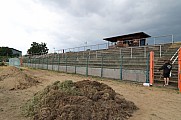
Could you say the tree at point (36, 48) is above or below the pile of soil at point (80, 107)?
above

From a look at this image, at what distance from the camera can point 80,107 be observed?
4633 millimetres

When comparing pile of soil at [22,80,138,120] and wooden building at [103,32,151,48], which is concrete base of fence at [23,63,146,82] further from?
wooden building at [103,32,151,48]

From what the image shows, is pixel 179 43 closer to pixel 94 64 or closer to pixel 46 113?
pixel 94 64

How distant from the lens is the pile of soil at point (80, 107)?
450cm

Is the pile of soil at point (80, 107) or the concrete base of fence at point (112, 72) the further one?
the concrete base of fence at point (112, 72)

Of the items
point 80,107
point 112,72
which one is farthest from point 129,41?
point 80,107

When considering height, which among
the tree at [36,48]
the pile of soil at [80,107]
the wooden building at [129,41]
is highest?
the tree at [36,48]

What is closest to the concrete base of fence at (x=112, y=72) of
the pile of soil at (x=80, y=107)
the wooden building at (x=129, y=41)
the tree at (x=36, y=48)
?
the pile of soil at (x=80, y=107)

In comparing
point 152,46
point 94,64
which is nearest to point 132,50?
point 152,46

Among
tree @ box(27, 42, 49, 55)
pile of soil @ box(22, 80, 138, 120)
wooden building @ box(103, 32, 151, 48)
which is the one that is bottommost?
pile of soil @ box(22, 80, 138, 120)

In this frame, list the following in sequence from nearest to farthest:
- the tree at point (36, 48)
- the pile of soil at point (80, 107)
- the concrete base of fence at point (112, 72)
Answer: the pile of soil at point (80, 107) < the concrete base of fence at point (112, 72) < the tree at point (36, 48)

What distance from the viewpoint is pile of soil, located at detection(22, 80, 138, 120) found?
4.50 m

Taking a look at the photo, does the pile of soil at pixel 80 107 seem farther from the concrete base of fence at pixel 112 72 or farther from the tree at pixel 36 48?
the tree at pixel 36 48

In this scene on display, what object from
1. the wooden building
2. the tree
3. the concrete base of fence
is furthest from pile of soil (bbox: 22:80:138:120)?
the tree
